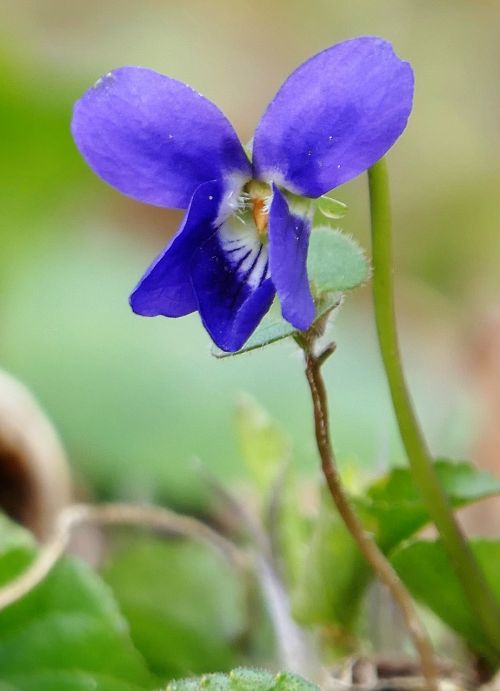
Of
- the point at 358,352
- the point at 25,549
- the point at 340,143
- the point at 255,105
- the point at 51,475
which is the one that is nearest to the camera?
the point at 340,143

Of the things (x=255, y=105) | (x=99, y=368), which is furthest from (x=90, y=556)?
(x=255, y=105)

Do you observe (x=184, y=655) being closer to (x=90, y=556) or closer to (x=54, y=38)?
(x=90, y=556)

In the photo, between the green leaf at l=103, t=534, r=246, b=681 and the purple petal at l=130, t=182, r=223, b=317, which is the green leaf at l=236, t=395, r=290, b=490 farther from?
the purple petal at l=130, t=182, r=223, b=317

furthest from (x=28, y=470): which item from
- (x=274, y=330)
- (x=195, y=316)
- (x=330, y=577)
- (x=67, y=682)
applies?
(x=195, y=316)

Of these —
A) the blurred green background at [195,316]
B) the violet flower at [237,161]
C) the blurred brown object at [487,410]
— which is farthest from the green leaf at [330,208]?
the blurred brown object at [487,410]

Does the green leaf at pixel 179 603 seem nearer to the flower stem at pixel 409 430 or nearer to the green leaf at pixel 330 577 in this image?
the green leaf at pixel 330 577

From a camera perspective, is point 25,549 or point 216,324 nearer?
point 216,324

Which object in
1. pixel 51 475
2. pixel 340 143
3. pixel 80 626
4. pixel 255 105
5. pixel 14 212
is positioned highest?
pixel 255 105

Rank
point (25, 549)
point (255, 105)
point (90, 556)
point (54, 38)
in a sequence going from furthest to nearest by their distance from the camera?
point (54, 38), point (255, 105), point (90, 556), point (25, 549)

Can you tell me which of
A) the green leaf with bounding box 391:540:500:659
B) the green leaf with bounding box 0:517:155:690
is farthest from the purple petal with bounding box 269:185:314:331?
the green leaf with bounding box 0:517:155:690
